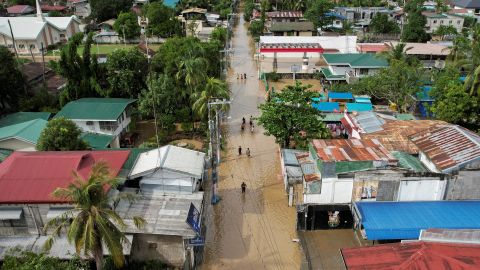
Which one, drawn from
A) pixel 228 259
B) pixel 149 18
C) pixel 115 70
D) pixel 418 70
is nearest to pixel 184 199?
pixel 228 259

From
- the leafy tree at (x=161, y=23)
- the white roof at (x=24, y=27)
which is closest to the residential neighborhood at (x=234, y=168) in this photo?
the white roof at (x=24, y=27)

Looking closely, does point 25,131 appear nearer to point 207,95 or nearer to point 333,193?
point 207,95

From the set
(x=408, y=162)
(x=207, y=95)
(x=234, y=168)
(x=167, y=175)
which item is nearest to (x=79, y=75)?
(x=207, y=95)

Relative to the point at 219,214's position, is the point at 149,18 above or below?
above

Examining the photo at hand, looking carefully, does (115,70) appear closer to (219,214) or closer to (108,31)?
(219,214)

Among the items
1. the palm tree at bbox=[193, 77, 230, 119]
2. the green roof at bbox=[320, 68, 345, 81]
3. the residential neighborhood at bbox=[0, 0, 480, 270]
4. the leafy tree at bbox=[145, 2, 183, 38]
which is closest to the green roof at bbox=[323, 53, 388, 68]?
the residential neighborhood at bbox=[0, 0, 480, 270]
